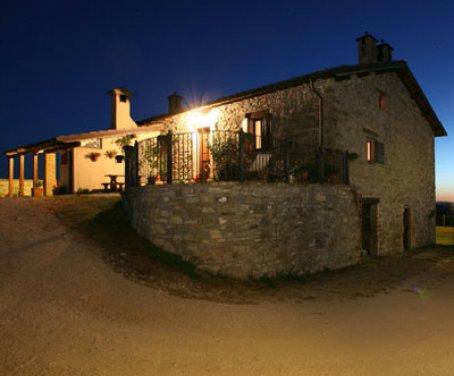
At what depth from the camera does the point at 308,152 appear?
11.5 meters

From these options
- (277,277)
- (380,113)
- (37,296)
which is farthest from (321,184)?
(37,296)

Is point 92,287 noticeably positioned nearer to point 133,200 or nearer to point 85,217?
point 133,200

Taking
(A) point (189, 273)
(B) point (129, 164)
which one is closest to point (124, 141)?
(B) point (129, 164)

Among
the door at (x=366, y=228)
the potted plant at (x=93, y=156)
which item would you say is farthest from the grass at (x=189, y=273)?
the potted plant at (x=93, y=156)

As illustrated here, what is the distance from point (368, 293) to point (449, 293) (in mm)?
1770

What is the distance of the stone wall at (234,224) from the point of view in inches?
309

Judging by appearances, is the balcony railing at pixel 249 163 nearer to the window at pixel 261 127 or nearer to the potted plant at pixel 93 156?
the window at pixel 261 127

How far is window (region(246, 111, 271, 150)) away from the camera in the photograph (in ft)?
42.8

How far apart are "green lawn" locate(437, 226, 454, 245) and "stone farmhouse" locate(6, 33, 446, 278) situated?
2911 mm

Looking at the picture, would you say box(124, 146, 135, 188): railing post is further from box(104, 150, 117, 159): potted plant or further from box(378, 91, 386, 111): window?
box(378, 91, 386, 111): window

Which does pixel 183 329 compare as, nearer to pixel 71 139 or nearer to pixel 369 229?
pixel 369 229

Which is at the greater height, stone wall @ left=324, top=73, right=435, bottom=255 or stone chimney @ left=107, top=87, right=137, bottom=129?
stone chimney @ left=107, top=87, right=137, bottom=129

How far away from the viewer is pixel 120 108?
1909cm

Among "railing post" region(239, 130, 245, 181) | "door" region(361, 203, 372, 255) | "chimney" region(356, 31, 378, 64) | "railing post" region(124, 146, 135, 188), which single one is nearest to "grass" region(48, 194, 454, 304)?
"railing post" region(124, 146, 135, 188)
